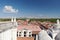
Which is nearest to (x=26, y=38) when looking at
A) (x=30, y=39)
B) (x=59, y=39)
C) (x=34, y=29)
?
(x=30, y=39)

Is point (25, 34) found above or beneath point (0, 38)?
beneath

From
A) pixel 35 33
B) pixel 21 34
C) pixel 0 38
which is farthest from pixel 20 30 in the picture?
pixel 0 38

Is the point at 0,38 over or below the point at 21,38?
over

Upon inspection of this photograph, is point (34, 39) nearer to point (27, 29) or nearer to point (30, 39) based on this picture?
point (30, 39)

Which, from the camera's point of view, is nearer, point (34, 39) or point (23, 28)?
point (34, 39)

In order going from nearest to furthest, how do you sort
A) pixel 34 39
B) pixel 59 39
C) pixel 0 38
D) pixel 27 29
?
pixel 59 39 → pixel 0 38 → pixel 34 39 → pixel 27 29

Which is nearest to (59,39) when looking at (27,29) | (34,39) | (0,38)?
(0,38)

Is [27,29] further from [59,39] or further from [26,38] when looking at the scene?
[59,39]

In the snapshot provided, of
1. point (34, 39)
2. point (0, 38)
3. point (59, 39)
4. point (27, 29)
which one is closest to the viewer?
point (59, 39)

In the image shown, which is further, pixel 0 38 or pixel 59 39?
pixel 0 38
